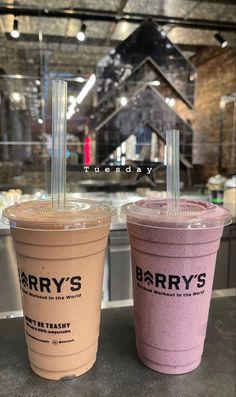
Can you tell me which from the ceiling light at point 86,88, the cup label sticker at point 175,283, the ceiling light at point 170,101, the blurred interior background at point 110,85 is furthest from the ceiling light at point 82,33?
the cup label sticker at point 175,283

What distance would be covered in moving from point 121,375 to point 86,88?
4.07 m

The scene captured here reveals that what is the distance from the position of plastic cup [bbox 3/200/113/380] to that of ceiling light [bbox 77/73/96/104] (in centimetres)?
388

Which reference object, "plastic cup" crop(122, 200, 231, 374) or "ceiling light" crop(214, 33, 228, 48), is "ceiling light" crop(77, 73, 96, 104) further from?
"plastic cup" crop(122, 200, 231, 374)

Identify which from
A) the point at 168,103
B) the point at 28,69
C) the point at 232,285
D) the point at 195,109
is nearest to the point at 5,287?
the point at 232,285

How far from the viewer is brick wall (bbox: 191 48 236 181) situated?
4.60 metres

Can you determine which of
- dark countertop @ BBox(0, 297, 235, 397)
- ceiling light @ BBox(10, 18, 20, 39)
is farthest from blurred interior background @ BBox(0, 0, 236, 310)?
dark countertop @ BBox(0, 297, 235, 397)

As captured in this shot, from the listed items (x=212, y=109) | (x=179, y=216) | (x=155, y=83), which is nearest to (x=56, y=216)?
(x=179, y=216)

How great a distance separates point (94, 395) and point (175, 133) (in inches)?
19.8

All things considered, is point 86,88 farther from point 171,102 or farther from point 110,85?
point 171,102

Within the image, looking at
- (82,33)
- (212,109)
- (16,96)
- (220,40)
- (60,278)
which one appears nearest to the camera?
(60,278)

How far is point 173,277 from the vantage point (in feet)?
1.90

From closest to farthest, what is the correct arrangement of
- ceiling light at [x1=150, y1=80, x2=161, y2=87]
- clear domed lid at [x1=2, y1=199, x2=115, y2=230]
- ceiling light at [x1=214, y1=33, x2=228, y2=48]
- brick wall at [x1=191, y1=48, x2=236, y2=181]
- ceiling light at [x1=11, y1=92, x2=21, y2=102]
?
clear domed lid at [x1=2, y1=199, x2=115, y2=230] → ceiling light at [x1=11, y1=92, x2=21, y2=102] → ceiling light at [x1=214, y1=33, x2=228, y2=48] → ceiling light at [x1=150, y1=80, x2=161, y2=87] → brick wall at [x1=191, y1=48, x2=236, y2=181]

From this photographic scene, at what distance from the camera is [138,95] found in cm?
429

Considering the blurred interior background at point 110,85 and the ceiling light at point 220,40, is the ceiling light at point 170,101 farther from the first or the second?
the ceiling light at point 220,40
